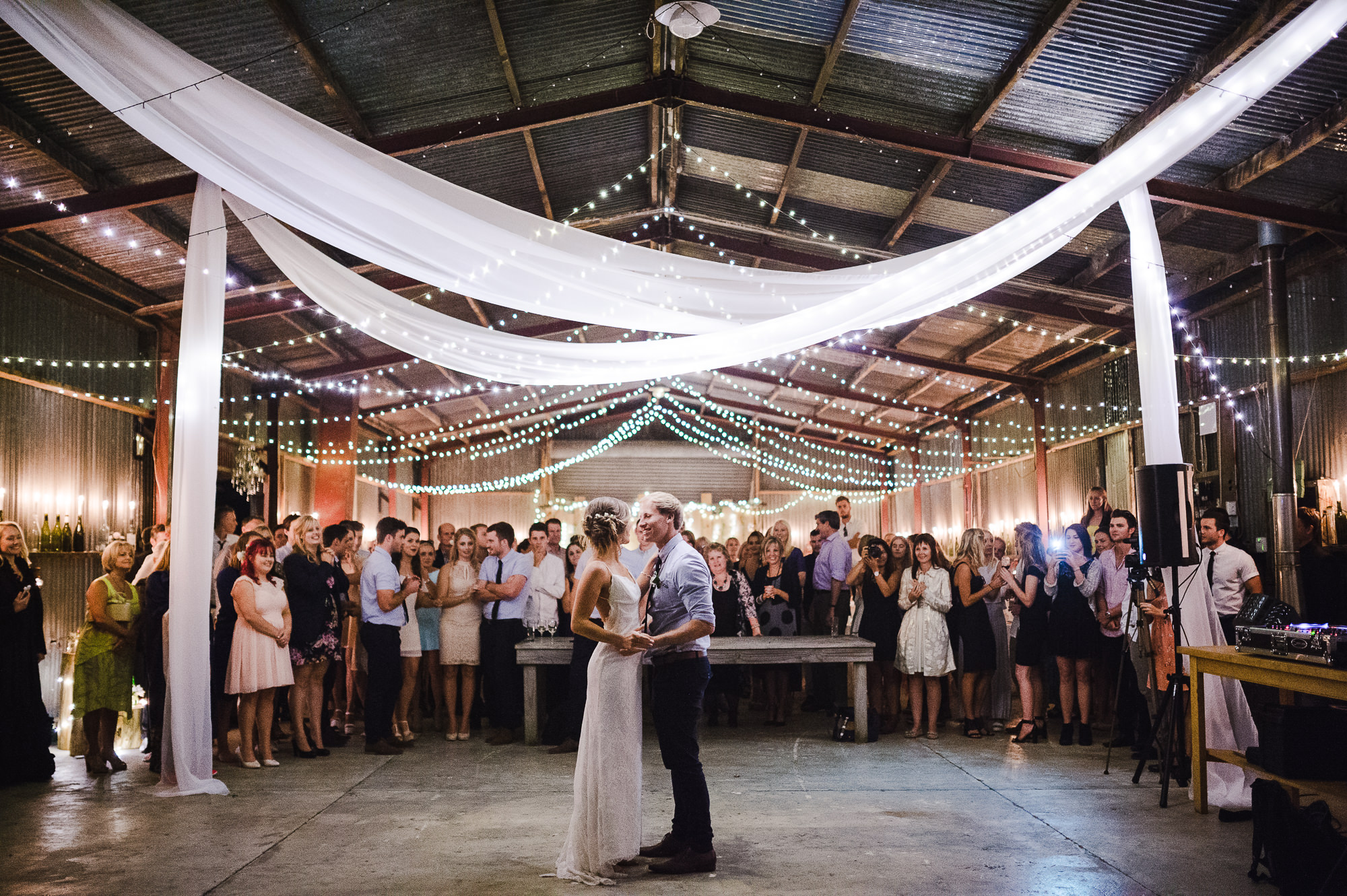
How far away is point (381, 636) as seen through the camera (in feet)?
20.6

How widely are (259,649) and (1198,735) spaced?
190 inches

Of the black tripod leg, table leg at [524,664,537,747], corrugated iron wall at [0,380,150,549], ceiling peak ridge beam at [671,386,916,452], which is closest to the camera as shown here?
the black tripod leg

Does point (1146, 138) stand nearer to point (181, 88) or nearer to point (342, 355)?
point (181, 88)

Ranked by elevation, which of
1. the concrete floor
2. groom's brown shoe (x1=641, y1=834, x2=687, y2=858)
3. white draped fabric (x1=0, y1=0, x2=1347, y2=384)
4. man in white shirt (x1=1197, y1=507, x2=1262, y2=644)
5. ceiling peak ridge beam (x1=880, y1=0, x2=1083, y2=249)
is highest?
ceiling peak ridge beam (x1=880, y1=0, x2=1083, y2=249)

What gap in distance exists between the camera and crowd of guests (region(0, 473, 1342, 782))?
18.4 ft

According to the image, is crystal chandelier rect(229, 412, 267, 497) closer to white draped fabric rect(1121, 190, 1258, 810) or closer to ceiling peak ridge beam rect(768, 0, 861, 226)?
ceiling peak ridge beam rect(768, 0, 861, 226)

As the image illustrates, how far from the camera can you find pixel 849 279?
212 inches

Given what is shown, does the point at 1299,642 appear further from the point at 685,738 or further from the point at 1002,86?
the point at 1002,86

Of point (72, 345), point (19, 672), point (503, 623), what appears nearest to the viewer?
point (19, 672)

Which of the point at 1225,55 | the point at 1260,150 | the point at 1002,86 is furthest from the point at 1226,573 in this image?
the point at 1002,86

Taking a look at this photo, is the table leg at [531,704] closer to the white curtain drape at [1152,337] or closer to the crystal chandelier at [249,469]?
the white curtain drape at [1152,337]

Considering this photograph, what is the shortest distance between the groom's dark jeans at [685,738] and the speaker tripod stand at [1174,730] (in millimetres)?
2313

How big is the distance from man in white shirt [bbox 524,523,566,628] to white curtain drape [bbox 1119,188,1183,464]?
3.90 meters

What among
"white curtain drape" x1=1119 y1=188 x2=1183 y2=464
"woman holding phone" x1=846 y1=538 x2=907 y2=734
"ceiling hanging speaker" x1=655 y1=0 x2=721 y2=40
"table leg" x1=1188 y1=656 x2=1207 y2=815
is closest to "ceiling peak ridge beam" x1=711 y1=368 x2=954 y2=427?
"woman holding phone" x1=846 y1=538 x2=907 y2=734
